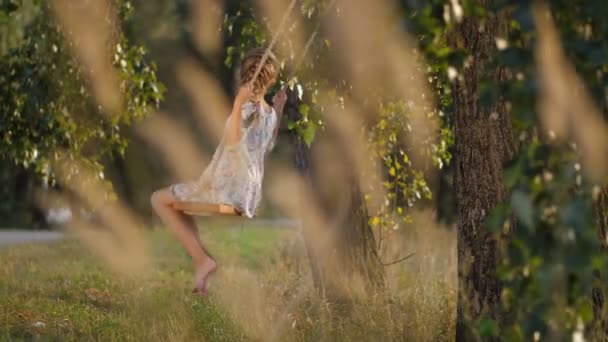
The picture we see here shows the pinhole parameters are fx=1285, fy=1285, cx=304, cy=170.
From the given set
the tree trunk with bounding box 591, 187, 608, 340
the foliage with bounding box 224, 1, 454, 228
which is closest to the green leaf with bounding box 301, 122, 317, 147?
the foliage with bounding box 224, 1, 454, 228

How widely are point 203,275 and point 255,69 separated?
1.26m

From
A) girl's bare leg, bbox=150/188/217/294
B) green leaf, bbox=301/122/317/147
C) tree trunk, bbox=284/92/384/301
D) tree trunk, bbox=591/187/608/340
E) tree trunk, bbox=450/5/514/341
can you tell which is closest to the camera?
tree trunk, bbox=591/187/608/340

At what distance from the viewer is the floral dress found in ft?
23.3

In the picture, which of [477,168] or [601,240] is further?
[477,168]

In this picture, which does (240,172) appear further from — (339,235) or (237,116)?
(339,235)

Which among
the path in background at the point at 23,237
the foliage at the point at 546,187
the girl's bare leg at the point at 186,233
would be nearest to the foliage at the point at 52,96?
the girl's bare leg at the point at 186,233

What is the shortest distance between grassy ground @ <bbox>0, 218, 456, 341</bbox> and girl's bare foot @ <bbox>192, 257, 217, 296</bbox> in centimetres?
74

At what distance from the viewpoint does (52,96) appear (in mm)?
10688

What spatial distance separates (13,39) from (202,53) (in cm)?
1358

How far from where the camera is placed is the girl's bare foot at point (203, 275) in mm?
7391

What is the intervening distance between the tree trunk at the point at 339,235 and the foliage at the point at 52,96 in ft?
4.43

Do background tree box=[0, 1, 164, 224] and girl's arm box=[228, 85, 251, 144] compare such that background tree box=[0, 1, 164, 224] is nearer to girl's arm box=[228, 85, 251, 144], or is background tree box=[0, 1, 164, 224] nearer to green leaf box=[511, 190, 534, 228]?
girl's arm box=[228, 85, 251, 144]

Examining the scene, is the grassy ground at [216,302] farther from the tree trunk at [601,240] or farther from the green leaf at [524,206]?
the green leaf at [524,206]

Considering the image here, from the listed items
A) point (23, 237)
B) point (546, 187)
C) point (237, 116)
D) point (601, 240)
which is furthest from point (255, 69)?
point (23, 237)
